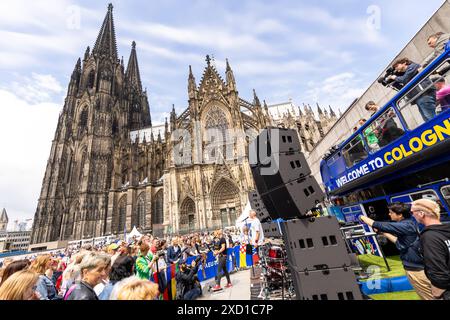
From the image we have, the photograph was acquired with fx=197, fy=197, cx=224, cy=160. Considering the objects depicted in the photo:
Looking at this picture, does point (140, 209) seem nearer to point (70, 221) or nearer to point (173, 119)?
point (70, 221)

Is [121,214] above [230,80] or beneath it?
beneath

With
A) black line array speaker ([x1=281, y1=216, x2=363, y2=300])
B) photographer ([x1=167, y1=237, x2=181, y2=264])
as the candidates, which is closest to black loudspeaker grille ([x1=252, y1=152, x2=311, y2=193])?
black line array speaker ([x1=281, y1=216, x2=363, y2=300])

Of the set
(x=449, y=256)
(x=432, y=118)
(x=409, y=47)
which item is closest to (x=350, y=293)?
(x=449, y=256)

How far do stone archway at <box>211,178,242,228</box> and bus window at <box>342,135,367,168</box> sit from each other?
1769 centimetres

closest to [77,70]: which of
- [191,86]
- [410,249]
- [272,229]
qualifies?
[191,86]

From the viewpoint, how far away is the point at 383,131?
4.57 metres

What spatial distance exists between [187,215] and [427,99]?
74.3 feet

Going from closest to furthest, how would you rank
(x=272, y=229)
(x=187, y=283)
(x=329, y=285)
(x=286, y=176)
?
(x=329, y=285) < (x=286, y=176) < (x=187, y=283) < (x=272, y=229)

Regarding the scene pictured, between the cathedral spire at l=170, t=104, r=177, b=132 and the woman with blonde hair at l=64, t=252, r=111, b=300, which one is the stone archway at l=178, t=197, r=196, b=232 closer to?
the cathedral spire at l=170, t=104, r=177, b=132

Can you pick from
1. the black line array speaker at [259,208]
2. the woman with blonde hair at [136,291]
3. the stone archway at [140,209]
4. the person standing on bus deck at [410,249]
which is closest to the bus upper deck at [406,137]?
the person standing on bus deck at [410,249]

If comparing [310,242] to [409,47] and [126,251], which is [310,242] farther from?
[409,47]
